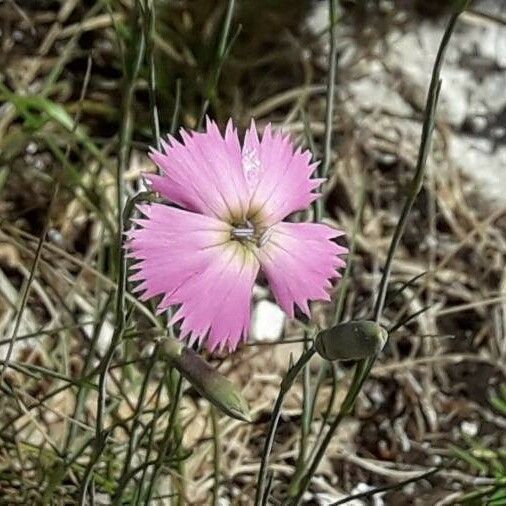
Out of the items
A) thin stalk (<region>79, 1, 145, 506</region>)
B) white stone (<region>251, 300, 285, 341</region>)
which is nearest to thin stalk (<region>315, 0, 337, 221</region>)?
thin stalk (<region>79, 1, 145, 506</region>)

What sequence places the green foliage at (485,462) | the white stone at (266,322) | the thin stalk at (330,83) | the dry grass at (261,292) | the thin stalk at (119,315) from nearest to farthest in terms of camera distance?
the thin stalk at (119,315) → the thin stalk at (330,83) → the green foliage at (485,462) → the dry grass at (261,292) → the white stone at (266,322)

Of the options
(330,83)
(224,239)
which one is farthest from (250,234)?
(330,83)

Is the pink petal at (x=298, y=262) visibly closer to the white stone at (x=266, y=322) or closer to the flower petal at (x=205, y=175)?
the flower petal at (x=205, y=175)

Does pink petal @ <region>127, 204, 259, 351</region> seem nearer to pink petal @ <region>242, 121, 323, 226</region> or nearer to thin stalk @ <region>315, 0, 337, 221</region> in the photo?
pink petal @ <region>242, 121, 323, 226</region>

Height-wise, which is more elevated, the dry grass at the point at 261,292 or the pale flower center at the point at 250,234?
the dry grass at the point at 261,292

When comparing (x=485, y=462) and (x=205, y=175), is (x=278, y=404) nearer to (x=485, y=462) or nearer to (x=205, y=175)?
(x=205, y=175)

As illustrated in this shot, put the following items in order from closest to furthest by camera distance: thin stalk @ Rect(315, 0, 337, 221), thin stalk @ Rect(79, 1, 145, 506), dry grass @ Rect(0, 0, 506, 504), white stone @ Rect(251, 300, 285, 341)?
thin stalk @ Rect(79, 1, 145, 506) < thin stalk @ Rect(315, 0, 337, 221) < dry grass @ Rect(0, 0, 506, 504) < white stone @ Rect(251, 300, 285, 341)

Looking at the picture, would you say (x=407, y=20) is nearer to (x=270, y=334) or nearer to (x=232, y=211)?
(x=270, y=334)

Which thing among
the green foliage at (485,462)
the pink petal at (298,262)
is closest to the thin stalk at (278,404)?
the pink petal at (298,262)
